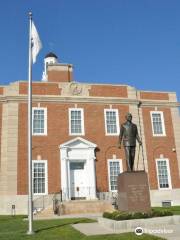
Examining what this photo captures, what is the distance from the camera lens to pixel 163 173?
26125 millimetres

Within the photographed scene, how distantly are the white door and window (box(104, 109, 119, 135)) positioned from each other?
334 centimetres

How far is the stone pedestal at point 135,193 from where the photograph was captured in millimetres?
12328

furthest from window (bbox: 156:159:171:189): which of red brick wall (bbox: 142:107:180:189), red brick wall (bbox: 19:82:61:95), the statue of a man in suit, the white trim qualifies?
the statue of a man in suit

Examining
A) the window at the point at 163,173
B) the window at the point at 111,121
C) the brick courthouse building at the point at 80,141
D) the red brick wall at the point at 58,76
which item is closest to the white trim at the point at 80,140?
the brick courthouse building at the point at 80,141

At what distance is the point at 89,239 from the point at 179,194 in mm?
18149

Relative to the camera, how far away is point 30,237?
10641 mm

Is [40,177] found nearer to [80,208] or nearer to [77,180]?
[77,180]

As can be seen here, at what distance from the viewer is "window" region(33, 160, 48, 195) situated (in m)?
23.4

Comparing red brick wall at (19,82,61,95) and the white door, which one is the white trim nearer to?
the white door

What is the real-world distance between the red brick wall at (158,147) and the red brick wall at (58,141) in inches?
88.6

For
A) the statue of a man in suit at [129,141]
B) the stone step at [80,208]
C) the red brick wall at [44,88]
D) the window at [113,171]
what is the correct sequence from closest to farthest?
the statue of a man in suit at [129,141] → the stone step at [80,208] → the window at [113,171] → the red brick wall at [44,88]

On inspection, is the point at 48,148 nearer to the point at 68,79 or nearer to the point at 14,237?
the point at 68,79

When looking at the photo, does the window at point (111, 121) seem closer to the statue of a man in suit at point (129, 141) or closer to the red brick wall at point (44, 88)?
the red brick wall at point (44, 88)

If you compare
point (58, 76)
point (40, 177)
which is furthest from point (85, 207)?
point (58, 76)
